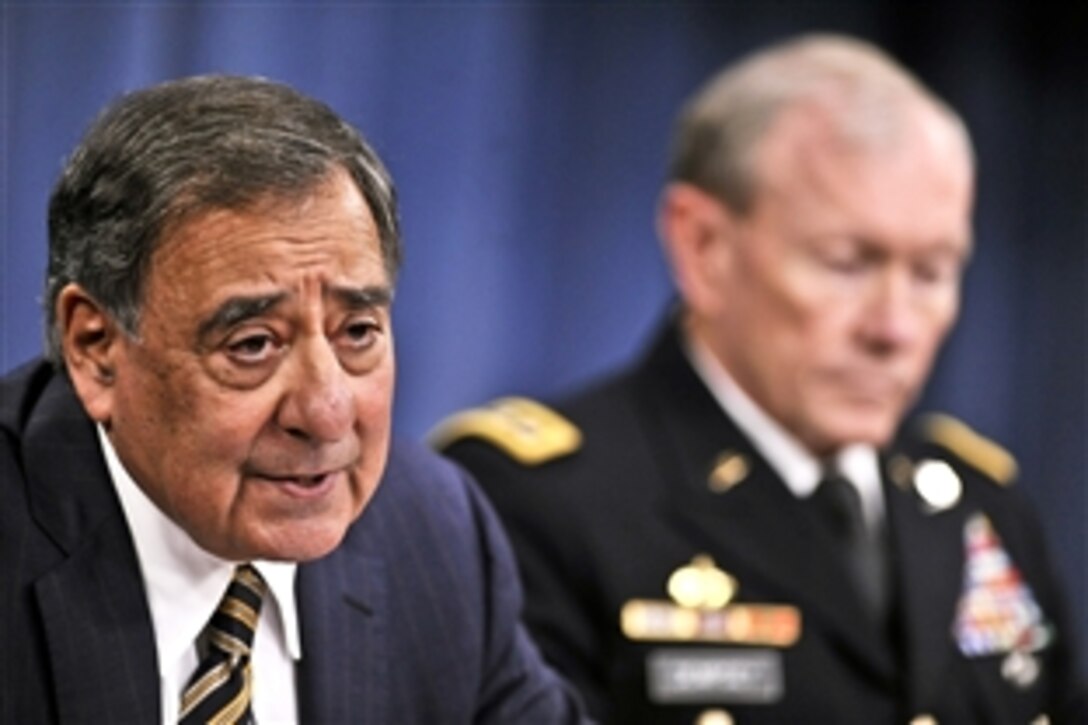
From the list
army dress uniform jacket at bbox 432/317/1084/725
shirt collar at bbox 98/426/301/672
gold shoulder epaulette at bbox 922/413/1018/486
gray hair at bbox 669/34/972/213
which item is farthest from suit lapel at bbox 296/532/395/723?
gold shoulder epaulette at bbox 922/413/1018/486

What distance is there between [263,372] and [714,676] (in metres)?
1.04

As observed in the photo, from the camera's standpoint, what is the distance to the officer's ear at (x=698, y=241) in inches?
104

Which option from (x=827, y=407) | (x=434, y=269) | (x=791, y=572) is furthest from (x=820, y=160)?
(x=434, y=269)

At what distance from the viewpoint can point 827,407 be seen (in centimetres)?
253

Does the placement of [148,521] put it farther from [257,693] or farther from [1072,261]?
[1072,261]

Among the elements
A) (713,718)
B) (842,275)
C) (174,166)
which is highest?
(174,166)

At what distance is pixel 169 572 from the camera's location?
5.37 feet

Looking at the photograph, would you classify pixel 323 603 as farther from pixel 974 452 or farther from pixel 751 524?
pixel 974 452

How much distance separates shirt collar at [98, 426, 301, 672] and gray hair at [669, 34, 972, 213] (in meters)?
1.16

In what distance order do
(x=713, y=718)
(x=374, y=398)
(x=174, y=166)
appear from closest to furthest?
(x=174, y=166) → (x=374, y=398) → (x=713, y=718)

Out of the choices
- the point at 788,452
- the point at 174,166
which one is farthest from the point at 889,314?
the point at 174,166

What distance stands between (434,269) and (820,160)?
2.56ft

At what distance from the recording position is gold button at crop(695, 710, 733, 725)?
2387 mm

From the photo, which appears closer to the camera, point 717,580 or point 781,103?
point 717,580
